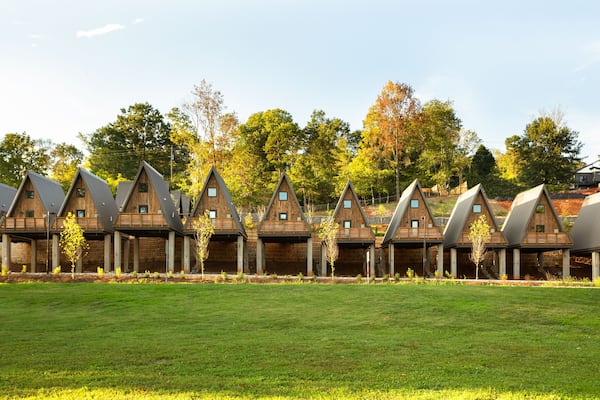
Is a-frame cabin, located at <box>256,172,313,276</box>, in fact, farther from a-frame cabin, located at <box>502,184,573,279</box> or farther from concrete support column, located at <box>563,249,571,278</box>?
concrete support column, located at <box>563,249,571,278</box>

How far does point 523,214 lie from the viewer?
135ft

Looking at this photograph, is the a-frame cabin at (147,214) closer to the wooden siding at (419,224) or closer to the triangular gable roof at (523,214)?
the wooden siding at (419,224)

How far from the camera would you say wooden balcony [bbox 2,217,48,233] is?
37.2 meters

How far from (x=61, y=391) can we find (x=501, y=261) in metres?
34.4

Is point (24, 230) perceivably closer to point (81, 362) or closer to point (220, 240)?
point (220, 240)

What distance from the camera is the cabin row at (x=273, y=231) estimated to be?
37562 mm

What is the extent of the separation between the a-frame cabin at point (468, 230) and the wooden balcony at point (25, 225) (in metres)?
28.8

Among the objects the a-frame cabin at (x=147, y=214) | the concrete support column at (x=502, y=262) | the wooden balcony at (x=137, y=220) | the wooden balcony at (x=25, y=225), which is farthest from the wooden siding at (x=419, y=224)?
the wooden balcony at (x=25, y=225)

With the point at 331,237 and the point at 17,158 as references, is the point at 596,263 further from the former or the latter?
the point at 17,158

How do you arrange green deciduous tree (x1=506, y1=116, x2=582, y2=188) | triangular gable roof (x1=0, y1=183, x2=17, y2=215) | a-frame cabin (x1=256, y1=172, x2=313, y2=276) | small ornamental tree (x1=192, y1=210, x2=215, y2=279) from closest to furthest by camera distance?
1. small ornamental tree (x1=192, y1=210, x2=215, y2=279)
2. a-frame cabin (x1=256, y1=172, x2=313, y2=276)
3. triangular gable roof (x1=0, y1=183, x2=17, y2=215)
4. green deciduous tree (x1=506, y1=116, x2=582, y2=188)

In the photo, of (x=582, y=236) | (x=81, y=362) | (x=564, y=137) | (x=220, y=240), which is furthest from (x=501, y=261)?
(x=564, y=137)

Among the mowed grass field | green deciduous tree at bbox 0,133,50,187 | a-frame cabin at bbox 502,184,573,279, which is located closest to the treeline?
green deciduous tree at bbox 0,133,50,187

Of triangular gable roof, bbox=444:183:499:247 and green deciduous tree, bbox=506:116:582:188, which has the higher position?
green deciduous tree, bbox=506:116:582:188

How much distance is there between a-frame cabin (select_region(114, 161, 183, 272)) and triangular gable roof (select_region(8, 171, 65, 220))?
5.80m
